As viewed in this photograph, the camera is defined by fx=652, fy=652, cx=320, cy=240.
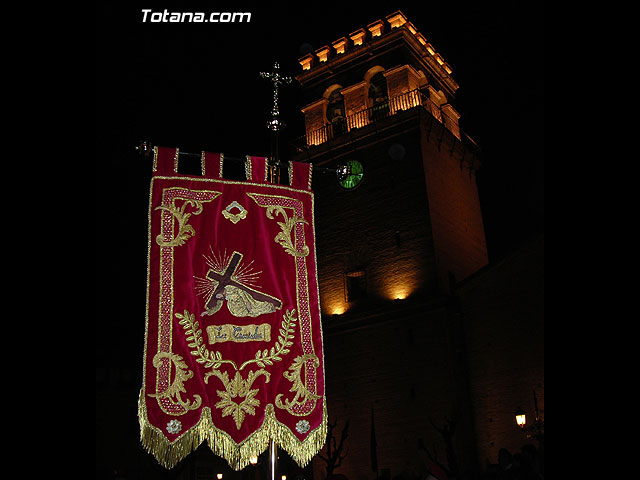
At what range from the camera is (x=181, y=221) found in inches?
337

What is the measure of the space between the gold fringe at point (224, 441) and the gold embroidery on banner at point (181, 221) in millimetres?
1972

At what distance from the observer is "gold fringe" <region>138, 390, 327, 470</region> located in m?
7.42

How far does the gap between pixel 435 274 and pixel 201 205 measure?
47.6ft

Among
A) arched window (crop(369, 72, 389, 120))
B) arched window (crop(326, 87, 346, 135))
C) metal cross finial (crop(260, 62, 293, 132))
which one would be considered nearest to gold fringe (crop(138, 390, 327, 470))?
metal cross finial (crop(260, 62, 293, 132))

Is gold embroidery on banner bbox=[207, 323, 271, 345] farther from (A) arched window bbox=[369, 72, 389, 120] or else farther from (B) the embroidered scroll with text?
(A) arched window bbox=[369, 72, 389, 120]

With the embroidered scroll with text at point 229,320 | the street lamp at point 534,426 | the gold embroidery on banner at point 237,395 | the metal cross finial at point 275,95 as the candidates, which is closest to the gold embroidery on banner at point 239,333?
the embroidered scroll with text at point 229,320

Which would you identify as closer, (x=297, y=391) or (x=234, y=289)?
(x=297, y=391)

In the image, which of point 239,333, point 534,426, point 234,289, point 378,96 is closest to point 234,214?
point 234,289

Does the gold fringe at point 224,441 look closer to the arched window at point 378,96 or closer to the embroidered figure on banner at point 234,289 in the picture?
the embroidered figure on banner at point 234,289

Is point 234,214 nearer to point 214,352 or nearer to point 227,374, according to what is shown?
point 214,352

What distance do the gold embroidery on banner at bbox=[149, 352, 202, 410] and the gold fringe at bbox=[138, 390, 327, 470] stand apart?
16cm

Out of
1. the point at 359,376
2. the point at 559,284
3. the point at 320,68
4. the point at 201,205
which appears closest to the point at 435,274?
the point at 359,376

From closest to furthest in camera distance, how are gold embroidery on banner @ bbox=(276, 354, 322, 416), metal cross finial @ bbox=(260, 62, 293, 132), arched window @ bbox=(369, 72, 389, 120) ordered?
1. gold embroidery on banner @ bbox=(276, 354, 322, 416)
2. metal cross finial @ bbox=(260, 62, 293, 132)
3. arched window @ bbox=(369, 72, 389, 120)

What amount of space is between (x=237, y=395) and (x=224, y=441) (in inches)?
21.9
